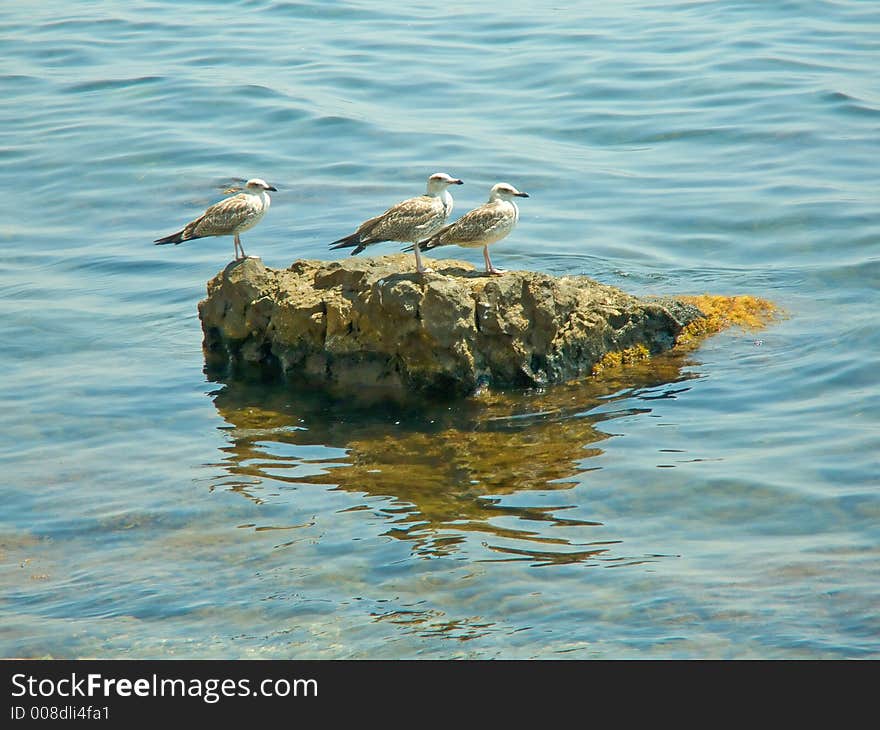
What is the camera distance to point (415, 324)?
1033cm

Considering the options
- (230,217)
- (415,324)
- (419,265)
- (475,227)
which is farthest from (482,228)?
(230,217)

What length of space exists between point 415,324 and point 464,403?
78cm

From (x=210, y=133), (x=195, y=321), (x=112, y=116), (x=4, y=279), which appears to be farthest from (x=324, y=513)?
(x=112, y=116)

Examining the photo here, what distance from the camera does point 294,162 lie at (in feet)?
62.7

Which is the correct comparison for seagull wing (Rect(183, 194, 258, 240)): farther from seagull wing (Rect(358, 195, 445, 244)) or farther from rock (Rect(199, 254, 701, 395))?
seagull wing (Rect(358, 195, 445, 244))

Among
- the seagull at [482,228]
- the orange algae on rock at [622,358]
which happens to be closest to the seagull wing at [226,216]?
the seagull at [482,228]

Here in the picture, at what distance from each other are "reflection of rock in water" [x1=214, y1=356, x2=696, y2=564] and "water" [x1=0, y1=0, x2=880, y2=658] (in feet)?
0.10

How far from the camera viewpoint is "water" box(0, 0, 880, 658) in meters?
7.74

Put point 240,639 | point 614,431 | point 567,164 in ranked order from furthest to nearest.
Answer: point 567,164 → point 614,431 → point 240,639

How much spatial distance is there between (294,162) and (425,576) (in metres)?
12.0

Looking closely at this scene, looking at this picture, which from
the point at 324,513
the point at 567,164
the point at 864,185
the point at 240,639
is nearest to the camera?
the point at 240,639

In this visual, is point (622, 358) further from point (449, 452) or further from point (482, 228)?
point (449, 452)

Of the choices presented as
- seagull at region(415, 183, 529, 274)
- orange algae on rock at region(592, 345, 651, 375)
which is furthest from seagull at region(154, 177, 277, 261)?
orange algae on rock at region(592, 345, 651, 375)
